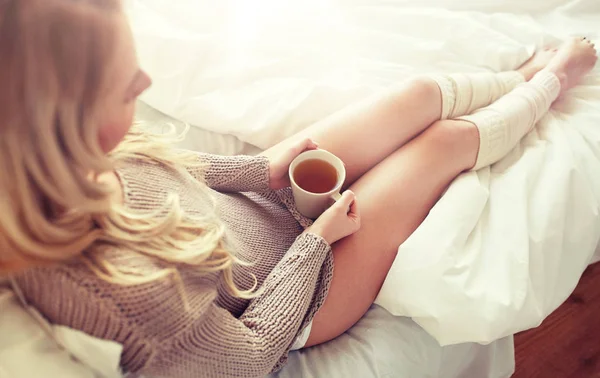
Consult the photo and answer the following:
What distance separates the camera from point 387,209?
812 mm

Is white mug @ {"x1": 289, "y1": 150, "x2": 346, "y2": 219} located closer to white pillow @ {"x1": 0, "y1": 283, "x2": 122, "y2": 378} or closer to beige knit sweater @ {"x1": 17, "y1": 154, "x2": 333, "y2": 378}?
beige knit sweater @ {"x1": 17, "y1": 154, "x2": 333, "y2": 378}

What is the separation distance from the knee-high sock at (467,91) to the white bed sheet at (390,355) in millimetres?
424

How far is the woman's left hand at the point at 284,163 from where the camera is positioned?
817 millimetres

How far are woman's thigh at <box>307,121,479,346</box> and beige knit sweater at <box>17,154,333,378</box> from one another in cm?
4

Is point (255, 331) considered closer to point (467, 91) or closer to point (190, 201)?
point (190, 201)

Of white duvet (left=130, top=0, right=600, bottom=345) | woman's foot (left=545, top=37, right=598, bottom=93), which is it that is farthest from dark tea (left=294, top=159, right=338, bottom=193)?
woman's foot (left=545, top=37, right=598, bottom=93)

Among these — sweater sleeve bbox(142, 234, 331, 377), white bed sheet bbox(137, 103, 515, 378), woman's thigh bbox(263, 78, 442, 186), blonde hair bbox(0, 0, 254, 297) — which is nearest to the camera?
blonde hair bbox(0, 0, 254, 297)

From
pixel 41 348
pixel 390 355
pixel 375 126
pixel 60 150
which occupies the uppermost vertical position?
pixel 60 150

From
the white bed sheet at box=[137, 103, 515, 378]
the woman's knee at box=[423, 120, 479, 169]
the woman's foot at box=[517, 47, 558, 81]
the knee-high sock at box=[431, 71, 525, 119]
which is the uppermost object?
the woman's foot at box=[517, 47, 558, 81]

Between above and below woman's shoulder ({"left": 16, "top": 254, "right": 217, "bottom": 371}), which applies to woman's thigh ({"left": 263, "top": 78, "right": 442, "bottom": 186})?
above

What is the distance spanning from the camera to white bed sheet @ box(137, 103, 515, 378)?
73cm

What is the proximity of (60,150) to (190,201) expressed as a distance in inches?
9.5

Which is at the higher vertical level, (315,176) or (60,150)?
(60,150)

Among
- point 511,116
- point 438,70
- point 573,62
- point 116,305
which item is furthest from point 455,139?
point 116,305
